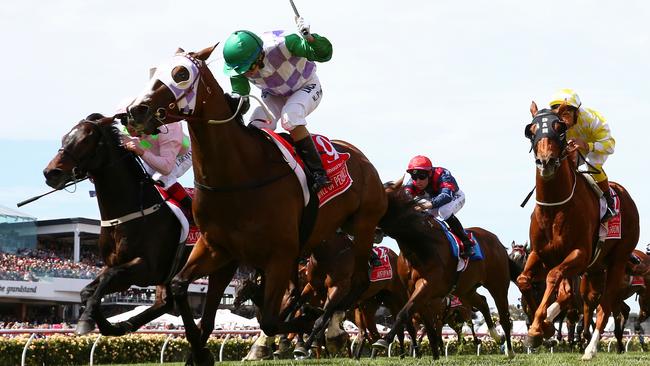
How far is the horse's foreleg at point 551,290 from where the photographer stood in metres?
6.74

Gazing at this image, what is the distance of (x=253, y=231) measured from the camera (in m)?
5.47

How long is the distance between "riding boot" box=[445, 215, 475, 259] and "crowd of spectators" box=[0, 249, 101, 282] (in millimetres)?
24400

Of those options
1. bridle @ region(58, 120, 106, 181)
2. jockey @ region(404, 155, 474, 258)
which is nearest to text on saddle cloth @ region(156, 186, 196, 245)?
bridle @ region(58, 120, 106, 181)

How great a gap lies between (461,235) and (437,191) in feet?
1.93

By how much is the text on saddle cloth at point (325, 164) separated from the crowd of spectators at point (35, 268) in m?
27.3

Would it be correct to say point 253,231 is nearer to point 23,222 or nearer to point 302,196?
point 302,196

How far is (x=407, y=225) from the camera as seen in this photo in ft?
27.2

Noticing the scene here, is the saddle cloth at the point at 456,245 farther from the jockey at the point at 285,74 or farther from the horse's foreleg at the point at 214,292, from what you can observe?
the horse's foreleg at the point at 214,292

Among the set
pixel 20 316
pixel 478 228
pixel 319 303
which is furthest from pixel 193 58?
pixel 20 316

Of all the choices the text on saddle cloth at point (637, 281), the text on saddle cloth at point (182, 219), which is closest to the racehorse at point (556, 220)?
the text on saddle cloth at point (182, 219)

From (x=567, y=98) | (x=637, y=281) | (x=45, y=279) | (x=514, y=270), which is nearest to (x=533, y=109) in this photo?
(x=567, y=98)

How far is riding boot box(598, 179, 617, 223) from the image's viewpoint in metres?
8.05

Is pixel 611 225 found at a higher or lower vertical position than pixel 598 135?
lower

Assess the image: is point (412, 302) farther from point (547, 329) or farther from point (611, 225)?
point (547, 329)
